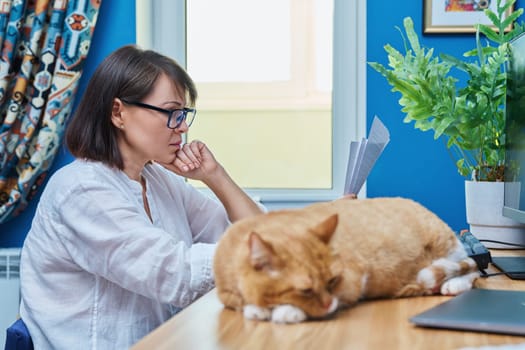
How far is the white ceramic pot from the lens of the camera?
1652 mm

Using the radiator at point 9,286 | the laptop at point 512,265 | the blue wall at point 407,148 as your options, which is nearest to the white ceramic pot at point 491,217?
the laptop at point 512,265

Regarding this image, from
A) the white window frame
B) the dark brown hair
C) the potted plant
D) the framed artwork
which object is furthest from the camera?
the white window frame

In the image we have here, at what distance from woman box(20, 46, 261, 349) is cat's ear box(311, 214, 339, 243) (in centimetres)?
38

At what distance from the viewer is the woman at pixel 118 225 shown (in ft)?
3.91

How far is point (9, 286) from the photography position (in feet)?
7.85

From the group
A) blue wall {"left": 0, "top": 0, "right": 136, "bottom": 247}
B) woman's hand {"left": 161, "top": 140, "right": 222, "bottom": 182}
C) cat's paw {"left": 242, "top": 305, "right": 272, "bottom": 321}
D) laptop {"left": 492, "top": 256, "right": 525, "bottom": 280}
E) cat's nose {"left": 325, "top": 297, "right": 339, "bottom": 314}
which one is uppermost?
blue wall {"left": 0, "top": 0, "right": 136, "bottom": 247}

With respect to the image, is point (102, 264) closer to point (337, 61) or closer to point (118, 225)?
point (118, 225)

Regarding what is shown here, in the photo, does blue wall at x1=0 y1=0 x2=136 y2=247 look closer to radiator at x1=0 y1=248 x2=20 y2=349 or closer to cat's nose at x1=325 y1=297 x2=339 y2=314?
radiator at x1=0 y1=248 x2=20 y2=349

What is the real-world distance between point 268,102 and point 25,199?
0.98 metres

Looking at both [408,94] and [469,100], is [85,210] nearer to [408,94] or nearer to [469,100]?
[408,94]

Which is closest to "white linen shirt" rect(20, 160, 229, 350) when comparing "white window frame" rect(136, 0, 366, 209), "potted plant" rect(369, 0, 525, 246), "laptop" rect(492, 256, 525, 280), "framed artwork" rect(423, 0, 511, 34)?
"laptop" rect(492, 256, 525, 280)

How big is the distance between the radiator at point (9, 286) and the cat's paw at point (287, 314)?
1.83 meters

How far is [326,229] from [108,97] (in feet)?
2.81

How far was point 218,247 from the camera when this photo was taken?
34.9 inches
